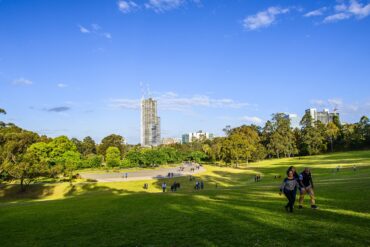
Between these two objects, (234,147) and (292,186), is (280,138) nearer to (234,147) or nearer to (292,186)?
(234,147)

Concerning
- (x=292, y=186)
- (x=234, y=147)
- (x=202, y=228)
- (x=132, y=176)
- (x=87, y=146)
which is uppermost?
(x=87, y=146)

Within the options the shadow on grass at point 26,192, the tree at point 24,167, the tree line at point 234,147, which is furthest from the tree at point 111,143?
the shadow on grass at point 26,192

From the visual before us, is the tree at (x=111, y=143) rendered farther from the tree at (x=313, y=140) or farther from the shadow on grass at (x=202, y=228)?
the shadow on grass at (x=202, y=228)

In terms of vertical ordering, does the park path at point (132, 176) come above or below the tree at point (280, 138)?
below

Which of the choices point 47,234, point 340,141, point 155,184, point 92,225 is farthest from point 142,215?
point 340,141

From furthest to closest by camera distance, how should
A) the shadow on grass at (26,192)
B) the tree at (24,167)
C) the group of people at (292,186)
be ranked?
the tree at (24,167) → the shadow on grass at (26,192) → the group of people at (292,186)

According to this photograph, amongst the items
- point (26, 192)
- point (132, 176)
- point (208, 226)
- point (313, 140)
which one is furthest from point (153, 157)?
point (208, 226)

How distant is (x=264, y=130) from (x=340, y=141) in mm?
36353

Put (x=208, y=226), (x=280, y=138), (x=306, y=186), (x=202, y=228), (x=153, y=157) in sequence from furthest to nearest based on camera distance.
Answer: (x=280, y=138), (x=153, y=157), (x=306, y=186), (x=208, y=226), (x=202, y=228)

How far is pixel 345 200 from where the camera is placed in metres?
17.6

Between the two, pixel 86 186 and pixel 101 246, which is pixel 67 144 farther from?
pixel 101 246

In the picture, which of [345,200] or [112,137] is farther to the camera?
[112,137]

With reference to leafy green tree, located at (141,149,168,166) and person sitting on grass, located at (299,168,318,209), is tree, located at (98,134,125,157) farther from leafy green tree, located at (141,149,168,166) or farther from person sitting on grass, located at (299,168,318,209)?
person sitting on grass, located at (299,168,318,209)

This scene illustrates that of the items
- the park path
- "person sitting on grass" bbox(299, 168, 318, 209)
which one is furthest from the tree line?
"person sitting on grass" bbox(299, 168, 318, 209)
